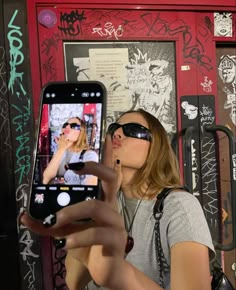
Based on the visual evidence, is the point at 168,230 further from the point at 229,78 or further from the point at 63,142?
the point at 229,78

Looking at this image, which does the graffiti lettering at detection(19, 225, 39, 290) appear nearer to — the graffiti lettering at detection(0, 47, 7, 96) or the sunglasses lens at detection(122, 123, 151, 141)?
the graffiti lettering at detection(0, 47, 7, 96)

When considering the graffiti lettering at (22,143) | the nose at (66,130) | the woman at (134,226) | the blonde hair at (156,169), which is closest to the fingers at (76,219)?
the woman at (134,226)

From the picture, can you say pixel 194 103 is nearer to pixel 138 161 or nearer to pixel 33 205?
pixel 138 161

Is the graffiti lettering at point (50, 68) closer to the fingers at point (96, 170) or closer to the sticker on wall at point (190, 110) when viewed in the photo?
the sticker on wall at point (190, 110)

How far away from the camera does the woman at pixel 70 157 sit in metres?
0.96

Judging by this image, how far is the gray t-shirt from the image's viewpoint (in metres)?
1.15

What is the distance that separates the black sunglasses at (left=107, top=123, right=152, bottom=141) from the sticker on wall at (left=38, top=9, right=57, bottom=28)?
33.1 inches

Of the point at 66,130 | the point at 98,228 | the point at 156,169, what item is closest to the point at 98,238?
the point at 98,228

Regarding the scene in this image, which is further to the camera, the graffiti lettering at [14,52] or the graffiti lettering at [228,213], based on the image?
the graffiti lettering at [228,213]

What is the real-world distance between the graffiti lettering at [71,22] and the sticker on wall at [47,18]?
0.04 metres

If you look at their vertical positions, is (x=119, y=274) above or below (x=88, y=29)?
below

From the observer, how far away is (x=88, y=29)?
6.78 ft

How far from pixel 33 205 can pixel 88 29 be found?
1285 mm

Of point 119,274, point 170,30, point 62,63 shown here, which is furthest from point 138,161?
point 170,30
